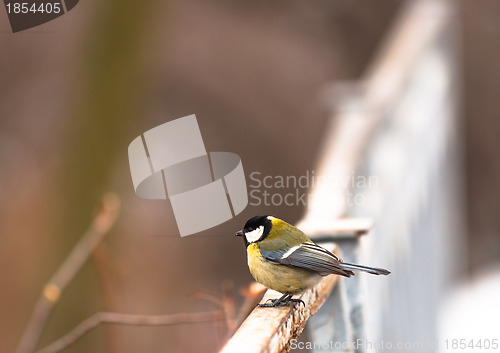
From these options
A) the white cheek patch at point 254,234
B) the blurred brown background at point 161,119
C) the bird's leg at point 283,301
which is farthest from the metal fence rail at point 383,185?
the blurred brown background at point 161,119

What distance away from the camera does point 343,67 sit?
9.16m

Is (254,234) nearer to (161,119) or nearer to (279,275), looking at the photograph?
(279,275)

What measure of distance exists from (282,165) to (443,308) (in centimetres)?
334

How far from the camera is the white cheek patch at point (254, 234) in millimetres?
2234

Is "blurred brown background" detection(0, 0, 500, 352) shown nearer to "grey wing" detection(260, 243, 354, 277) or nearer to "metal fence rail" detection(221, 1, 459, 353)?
"grey wing" detection(260, 243, 354, 277)

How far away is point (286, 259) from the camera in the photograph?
2160mm

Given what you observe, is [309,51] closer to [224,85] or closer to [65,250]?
[224,85]

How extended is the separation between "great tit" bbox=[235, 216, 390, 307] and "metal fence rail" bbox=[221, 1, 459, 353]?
0.06 m

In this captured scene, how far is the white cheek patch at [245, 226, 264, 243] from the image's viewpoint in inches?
88.0

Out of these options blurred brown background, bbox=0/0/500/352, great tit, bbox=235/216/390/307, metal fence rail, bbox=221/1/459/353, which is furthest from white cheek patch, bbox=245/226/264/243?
blurred brown background, bbox=0/0/500/352

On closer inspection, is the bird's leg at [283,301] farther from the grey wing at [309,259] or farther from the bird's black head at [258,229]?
the bird's black head at [258,229]

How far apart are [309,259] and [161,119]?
5.44 metres

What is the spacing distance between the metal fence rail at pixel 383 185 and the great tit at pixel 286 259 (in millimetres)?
58

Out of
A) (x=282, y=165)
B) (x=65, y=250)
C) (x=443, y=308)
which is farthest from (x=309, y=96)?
(x=65, y=250)
